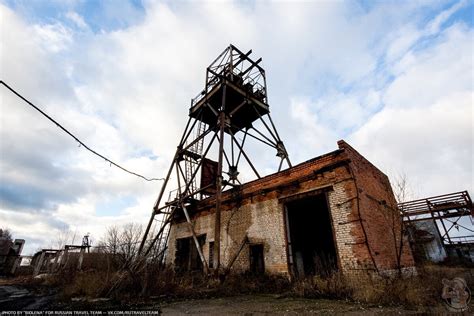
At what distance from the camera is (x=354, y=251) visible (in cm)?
671

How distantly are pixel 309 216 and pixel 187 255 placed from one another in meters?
6.98

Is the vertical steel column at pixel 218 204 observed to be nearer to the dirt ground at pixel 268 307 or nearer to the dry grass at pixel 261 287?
the dry grass at pixel 261 287

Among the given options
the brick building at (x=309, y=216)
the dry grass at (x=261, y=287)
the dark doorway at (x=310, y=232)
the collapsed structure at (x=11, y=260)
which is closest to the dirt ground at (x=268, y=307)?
the dry grass at (x=261, y=287)

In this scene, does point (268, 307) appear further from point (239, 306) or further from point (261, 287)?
point (261, 287)

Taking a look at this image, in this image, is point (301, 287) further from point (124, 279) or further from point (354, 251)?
point (124, 279)

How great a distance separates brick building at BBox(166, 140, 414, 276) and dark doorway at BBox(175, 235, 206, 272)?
0.05 meters

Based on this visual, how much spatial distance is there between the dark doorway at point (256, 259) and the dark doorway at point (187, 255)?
3288mm

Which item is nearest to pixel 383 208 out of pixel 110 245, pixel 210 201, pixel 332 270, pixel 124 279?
pixel 332 270

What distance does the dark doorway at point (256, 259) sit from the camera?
863 centimetres

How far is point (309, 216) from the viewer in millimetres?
12398

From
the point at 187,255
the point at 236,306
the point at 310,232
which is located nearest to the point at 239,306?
the point at 236,306

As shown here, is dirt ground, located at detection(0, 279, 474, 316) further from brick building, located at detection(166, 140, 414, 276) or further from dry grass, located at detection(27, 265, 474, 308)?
brick building, located at detection(166, 140, 414, 276)

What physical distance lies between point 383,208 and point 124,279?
9.33m

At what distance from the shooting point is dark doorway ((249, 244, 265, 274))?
8.63 metres
